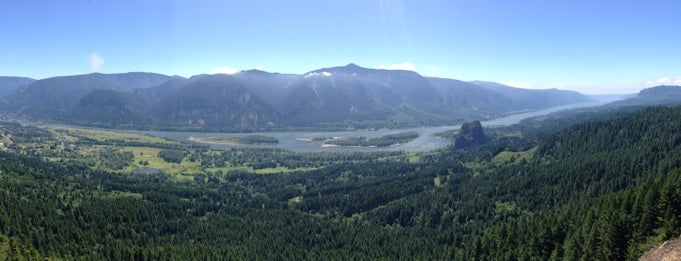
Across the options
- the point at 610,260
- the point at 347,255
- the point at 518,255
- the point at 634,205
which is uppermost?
the point at 634,205

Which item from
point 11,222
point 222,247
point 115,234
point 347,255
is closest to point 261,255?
point 222,247

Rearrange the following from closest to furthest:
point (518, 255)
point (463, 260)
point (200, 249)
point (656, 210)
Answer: point (656, 210), point (518, 255), point (463, 260), point (200, 249)

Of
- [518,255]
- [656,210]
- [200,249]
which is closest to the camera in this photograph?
[656,210]

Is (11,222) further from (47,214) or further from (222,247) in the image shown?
(222,247)

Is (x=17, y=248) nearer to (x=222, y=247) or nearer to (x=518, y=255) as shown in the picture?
(x=222, y=247)

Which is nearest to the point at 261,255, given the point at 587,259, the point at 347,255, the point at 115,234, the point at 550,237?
the point at 347,255

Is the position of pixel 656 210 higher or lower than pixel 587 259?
higher

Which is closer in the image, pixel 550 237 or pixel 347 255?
pixel 550 237
